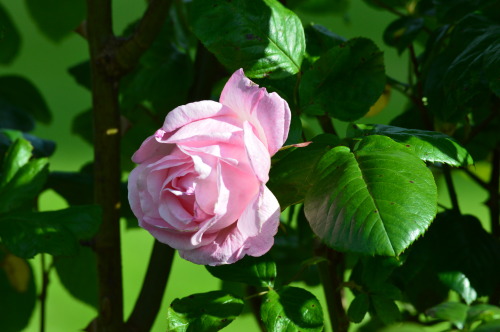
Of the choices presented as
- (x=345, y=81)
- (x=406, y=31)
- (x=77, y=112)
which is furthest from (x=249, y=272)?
(x=77, y=112)

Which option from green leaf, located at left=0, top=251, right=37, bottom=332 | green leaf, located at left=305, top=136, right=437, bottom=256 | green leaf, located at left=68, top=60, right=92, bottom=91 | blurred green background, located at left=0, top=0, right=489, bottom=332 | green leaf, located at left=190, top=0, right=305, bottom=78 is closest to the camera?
green leaf, located at left=305, top=136, right=437, bottom=256

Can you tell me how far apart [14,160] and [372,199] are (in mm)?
333

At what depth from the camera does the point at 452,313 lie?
0.45 metres

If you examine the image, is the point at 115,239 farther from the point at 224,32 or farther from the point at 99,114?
the point at 224,32

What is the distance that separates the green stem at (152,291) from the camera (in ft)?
2.20

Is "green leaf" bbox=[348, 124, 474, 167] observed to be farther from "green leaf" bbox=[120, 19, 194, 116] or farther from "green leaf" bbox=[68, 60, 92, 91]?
"green leaf" bbox=[68, 60, 92, 91]

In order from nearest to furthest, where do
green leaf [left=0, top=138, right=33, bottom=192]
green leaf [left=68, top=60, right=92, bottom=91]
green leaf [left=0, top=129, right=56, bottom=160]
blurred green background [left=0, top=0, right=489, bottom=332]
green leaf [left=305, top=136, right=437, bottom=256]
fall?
green leaf [left=305, top=136, right=437, bottom=256] → green leaf [left=0, top=138, right=33, bottom=192] → green leaf [left=0, top=129, right=56, bottom=160] → green leaf [left=68, top=60, right=92, bottom=91] → blurred green background [left=0, top=0, right=489, bottom=332]

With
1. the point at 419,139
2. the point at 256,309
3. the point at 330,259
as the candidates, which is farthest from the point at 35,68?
the point at 419,139

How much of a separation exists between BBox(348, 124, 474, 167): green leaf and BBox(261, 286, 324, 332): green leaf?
0.39 feet

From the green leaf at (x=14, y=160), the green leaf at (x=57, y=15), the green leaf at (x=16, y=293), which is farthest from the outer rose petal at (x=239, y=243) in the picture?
the green leaf at (x=57, y=15)

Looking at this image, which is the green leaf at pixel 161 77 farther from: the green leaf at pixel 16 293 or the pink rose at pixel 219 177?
the pink rose at pixel 219 177

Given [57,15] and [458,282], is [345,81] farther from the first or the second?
[57,15]

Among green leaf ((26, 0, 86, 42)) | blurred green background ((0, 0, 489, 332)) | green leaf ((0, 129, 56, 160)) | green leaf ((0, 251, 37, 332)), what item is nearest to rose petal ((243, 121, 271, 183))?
green leaf ((0, 129, 56, 160))

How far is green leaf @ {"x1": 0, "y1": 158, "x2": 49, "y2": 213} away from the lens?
0.53 metres
